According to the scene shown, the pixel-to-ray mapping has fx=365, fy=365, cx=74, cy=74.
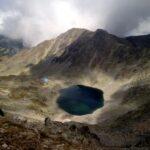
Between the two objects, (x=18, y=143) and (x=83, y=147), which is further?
(x=83, y=147)

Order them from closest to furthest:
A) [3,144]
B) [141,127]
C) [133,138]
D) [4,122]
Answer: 1. [3,144]
2. [4,122]
3. [133,138]
4. [141,127]

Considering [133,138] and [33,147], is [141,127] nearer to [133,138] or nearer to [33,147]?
[133,138]

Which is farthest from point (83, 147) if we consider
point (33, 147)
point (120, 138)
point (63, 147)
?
point (120, 138)

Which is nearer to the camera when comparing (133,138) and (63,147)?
(63,147)

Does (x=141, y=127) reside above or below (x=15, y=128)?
above

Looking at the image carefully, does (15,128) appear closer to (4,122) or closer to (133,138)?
(4,122)

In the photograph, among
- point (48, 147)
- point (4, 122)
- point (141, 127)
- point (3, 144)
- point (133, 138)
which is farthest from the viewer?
point (141, 127)

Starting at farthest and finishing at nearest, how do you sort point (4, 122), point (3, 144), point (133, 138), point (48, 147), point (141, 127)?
point (141, 127), point (133, 138), point (4, 122), point (48, 147), point (3, 144)

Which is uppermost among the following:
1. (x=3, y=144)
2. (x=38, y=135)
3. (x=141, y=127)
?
(x=141, y=127)

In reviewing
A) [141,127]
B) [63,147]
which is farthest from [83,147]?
[141,127]

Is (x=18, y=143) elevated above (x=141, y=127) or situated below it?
below
